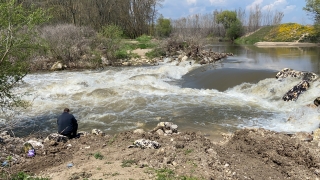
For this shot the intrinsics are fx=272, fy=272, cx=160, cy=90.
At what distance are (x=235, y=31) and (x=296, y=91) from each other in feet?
174

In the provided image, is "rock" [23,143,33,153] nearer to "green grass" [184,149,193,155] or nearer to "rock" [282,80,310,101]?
"green grass" [184,149,193,155]

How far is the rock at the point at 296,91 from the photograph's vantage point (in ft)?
39.3

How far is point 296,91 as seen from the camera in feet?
40.0

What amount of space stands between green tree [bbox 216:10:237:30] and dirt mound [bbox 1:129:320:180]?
66.6m

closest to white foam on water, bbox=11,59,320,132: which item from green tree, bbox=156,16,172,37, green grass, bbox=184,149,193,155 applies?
green grass, bbox=184,149,193,155

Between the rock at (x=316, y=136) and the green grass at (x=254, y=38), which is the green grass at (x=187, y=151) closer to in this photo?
the rock at (x=316, y=136)

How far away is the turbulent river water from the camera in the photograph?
9.98 m

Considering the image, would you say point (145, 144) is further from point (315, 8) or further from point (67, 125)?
point (315, 8)

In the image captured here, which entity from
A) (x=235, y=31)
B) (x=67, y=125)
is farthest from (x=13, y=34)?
(x=235, y=31)

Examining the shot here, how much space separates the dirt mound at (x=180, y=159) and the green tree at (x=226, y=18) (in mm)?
66571

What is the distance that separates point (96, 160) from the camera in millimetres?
5961

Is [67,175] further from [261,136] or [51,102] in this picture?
[51,102]

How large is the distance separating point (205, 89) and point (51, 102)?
8.04 m

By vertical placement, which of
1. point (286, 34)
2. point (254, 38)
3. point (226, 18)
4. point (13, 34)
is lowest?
point (13, 34)
